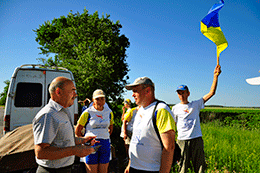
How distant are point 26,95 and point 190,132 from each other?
4324 mm

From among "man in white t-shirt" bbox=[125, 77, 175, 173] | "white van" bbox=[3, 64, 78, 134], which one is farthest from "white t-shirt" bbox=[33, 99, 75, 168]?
"white van" bbox=[3, 64, 78, 134]

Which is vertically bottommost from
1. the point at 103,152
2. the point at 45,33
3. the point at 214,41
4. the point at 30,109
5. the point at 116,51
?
the point at 103,152

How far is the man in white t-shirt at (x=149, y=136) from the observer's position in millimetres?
2022

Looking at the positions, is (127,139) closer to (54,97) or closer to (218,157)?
(218,157)

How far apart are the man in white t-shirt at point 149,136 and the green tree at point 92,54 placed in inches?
358

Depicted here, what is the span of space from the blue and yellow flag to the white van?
3986mm

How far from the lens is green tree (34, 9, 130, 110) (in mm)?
11438

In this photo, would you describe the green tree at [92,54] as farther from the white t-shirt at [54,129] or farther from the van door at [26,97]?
the white t-shirt at [54,129]

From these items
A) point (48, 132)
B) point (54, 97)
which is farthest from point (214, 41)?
point (48, 132)

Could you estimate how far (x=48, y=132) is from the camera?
1955mm

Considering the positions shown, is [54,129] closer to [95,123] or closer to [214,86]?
[95,123]

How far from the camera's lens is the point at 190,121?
409 cm

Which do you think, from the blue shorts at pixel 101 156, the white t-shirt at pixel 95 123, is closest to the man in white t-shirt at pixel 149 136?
the blue shorts at pixel 101 156

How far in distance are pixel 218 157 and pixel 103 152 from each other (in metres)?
3.05
